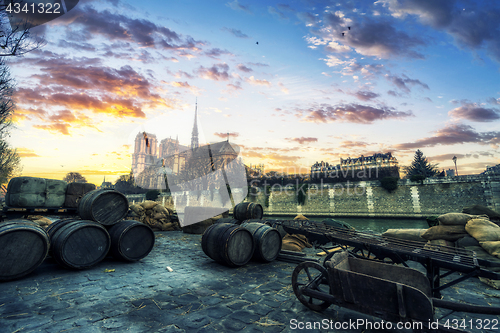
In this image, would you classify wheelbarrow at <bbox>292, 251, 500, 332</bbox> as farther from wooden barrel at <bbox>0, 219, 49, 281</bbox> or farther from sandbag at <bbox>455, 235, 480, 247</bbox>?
wooden barrel at <bbox>0, 219, 49, 281</bbox>

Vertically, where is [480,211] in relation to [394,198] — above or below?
above

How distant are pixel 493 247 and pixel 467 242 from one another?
0.73 m

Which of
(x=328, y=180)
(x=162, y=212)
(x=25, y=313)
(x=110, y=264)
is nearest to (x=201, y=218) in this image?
(x=162, y=212)

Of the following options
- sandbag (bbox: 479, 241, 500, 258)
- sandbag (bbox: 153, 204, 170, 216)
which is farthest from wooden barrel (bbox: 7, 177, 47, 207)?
sandbag (bbox: 479, 241, 500, 258)

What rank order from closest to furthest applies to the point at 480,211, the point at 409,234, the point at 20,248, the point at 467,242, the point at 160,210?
the point at 20,248 → the point at 467,242 → the point at 409,234 → the point at 480,211 → the point at 160,210

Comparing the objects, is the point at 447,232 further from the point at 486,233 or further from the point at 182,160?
the point at 182,160

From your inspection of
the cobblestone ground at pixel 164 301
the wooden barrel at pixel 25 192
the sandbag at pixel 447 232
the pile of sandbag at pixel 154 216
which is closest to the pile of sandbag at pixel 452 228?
the sandbag at pixel 447 232

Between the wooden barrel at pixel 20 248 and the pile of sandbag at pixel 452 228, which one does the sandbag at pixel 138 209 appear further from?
the pile of sandbag at pixel 452 228

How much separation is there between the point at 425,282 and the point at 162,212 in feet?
50.3

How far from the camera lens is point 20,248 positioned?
507cm

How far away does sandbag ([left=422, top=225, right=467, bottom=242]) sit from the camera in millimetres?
7039

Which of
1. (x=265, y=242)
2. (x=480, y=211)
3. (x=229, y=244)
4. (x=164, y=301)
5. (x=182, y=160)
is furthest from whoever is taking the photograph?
(x=182, y=160)

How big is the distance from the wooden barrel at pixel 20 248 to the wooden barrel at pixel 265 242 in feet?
17.1

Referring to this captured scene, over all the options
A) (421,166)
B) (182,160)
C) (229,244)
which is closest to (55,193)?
(229,244)
